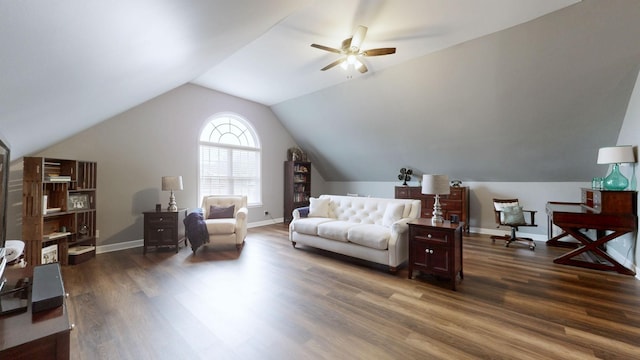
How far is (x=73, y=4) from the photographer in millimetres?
1019

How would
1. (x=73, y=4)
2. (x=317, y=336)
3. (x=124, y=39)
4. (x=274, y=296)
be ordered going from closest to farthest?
1. (x=73, y=4)
2. (x=124, y=39)
3. (x=317, y=336)
4. (x=274, y=296)

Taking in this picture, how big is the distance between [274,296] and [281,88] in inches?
157

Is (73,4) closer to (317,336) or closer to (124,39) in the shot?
(124,39)

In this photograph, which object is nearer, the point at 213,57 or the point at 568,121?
the point at 213,57

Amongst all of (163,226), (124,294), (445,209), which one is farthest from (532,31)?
(163,226)

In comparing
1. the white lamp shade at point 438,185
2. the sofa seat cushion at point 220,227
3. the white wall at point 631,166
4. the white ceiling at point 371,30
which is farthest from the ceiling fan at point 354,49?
the white wall at point 631,166

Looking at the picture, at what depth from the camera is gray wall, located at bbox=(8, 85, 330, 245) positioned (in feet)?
13.1

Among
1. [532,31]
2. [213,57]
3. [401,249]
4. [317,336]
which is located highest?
[532,31]

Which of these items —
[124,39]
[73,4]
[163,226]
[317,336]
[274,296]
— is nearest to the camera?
[73,4]

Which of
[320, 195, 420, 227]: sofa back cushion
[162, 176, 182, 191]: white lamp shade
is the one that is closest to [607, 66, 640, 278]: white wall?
[320, 195, 420, 227]: sofa back cushion

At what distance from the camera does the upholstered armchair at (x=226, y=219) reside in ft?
13.5

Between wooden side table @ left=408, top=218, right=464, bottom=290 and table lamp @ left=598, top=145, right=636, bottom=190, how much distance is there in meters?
2.11

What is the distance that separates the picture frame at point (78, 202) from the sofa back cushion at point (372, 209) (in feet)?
12.1

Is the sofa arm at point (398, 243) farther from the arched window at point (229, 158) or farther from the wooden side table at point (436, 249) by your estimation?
the arched window at point (229, 158)
